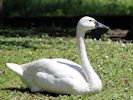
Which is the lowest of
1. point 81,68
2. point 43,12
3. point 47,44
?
point 43,12

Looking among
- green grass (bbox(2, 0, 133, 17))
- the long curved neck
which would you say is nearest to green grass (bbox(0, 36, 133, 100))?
the long curved neck

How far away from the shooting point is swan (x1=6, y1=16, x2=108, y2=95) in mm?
8211

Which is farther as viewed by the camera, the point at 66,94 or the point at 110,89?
the point at 110,89

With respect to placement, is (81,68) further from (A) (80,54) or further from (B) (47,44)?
(B) (47,44)

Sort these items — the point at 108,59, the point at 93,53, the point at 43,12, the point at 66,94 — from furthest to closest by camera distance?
the point at 43,12, the point at 93,53, the point at 108,59, the point at 66,94

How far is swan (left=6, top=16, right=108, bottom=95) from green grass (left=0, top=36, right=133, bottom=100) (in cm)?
12

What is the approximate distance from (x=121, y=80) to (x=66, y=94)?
1.54m

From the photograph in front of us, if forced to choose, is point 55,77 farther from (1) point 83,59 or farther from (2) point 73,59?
(2) point 73,59

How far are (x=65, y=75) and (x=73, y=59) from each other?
10.9 feet

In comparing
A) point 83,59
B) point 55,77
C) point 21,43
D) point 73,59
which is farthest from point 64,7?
point 55,77

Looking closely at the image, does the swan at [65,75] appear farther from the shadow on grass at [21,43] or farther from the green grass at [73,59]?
the shadow on grass at [21,43]

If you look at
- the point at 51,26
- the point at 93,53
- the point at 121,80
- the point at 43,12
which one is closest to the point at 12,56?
the point at 93,53

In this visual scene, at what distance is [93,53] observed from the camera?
483 inches

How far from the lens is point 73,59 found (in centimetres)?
1152
